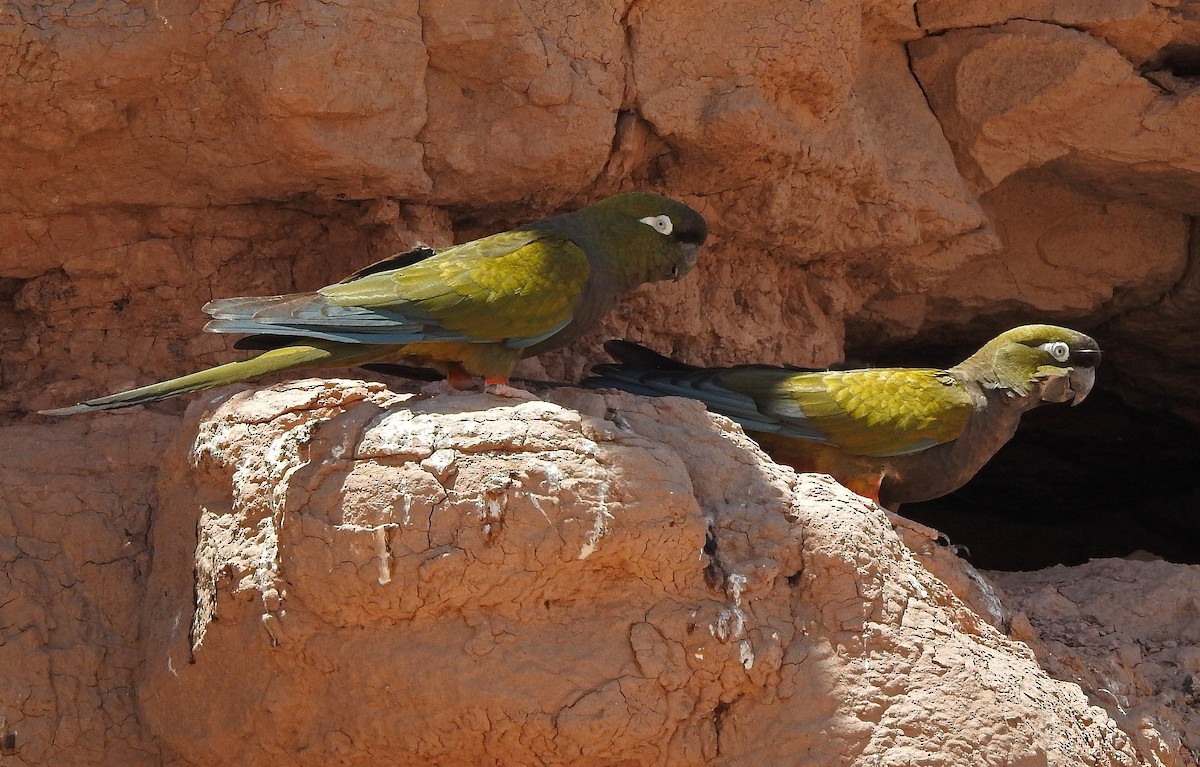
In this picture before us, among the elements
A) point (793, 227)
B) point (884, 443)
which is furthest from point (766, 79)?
point (884, 443)

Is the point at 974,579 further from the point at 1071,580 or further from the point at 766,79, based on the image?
the point at 766,79

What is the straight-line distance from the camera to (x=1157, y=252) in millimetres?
5289

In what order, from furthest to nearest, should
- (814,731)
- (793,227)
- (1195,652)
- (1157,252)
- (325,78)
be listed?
(1157,252) → (793,227) → (1195,652) → (325,78) → (814,731)

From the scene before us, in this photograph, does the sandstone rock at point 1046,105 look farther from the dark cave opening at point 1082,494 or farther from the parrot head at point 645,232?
the dark cave opening at point 1082,494

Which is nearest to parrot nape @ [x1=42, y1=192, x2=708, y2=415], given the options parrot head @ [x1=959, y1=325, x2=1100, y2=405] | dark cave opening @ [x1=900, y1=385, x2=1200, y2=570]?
parrot head @ [x1=959, y1=325, x2=1100, y2=405]

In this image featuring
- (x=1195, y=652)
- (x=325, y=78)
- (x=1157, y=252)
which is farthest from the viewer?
(x=1157, y=252)

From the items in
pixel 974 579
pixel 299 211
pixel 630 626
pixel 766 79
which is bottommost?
pixel 974 579

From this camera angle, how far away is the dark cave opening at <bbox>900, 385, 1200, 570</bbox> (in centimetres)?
641

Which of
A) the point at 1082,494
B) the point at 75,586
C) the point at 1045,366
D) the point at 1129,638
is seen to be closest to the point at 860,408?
the point at 1045,366

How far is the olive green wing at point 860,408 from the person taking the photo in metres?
4.20

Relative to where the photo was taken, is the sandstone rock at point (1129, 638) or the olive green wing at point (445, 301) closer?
the olive green wing at point (445, 301)

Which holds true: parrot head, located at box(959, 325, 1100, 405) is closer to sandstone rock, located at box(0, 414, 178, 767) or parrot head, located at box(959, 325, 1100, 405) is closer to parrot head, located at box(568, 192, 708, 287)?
parrot head, located at box(568, 192, 708, 287)

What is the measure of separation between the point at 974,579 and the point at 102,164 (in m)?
2.90

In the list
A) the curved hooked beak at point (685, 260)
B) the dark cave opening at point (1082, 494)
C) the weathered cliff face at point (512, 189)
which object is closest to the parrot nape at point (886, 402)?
the curved hooked beak at point (685, 260)
